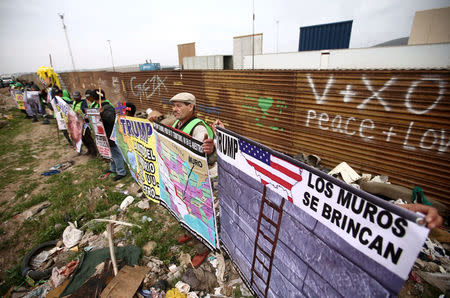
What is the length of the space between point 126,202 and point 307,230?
4107 mm

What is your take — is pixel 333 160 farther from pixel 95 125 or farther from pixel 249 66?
pixel 249 66

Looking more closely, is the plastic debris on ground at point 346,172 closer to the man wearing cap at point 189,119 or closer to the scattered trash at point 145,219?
the man wearing cap at point 189,119

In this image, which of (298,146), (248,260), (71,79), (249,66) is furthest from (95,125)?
(71,79)

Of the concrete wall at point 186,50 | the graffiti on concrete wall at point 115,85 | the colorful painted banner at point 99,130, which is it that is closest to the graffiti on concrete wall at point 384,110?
the colorful painted banner at point 99,130

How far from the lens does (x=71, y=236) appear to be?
356cm

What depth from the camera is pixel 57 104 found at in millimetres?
7016

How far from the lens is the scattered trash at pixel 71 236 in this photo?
348 cm

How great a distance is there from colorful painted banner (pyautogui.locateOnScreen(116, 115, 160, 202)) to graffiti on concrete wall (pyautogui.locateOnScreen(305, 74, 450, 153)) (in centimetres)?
379

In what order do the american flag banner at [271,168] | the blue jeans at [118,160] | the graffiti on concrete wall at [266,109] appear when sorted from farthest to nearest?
1. the graffiti on concrete wall at [266,109]
2. the blue jeans at [118,160]
3. the american flag banner at [271,168]

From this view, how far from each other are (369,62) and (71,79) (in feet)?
82.2

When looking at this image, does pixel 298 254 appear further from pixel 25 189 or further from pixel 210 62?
pixel 210 62

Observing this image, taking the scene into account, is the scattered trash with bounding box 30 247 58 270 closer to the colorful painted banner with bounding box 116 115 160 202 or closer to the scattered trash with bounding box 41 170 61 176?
the colorful painted banner with bounding box 116 115 160 202

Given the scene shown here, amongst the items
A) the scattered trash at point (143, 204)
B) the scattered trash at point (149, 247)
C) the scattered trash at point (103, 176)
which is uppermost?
the scattered trash at point (103, 176)

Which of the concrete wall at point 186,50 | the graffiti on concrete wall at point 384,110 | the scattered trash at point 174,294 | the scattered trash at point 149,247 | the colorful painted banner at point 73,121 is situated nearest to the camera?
the scattered trash at point 174,294
